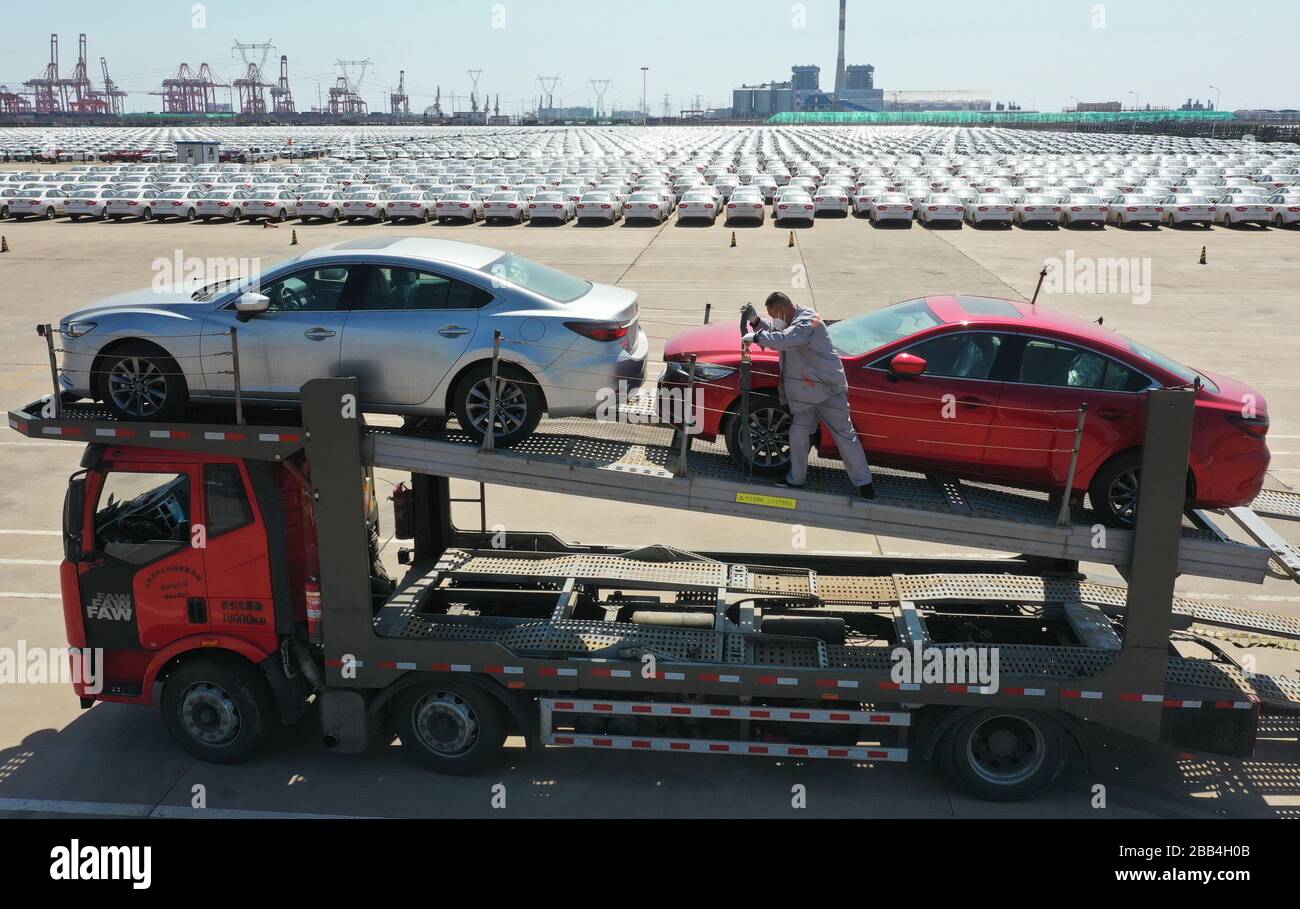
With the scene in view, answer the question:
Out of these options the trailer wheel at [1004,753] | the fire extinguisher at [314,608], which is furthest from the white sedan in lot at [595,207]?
the trailer wheel at [1004,753]

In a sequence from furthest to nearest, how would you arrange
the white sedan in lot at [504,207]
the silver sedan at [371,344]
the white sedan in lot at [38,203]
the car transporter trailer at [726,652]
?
the white sedan in lot at [38,203] < the white sedan in lot at [504,207] < the silver sedan at [371,344] < the car transporter trailer at [726,652]

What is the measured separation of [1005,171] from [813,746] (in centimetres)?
4881

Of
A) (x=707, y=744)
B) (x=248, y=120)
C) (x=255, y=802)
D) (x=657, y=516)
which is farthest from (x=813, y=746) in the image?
(x=248, y=120)

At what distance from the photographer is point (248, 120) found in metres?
199

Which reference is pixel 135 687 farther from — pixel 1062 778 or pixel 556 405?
pixel 1062 778

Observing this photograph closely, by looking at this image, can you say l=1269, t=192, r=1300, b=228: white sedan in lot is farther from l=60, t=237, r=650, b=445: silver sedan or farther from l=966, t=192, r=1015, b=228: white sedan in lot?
l=60, t=237, r=650, b=445: silver sedan

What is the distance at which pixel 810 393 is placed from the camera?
6.83m

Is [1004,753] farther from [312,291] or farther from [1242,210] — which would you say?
[1242,210]

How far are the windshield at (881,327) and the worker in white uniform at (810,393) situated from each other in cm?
77

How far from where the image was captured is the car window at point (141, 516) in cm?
684

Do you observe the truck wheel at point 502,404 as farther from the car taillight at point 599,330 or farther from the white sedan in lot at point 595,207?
the white sedan in lot at point 595,207

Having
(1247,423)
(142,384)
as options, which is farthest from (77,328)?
(1247,423)

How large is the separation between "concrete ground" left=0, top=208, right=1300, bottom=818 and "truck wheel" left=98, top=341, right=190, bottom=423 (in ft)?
7.11

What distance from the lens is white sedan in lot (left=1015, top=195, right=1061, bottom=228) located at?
37594 mm
